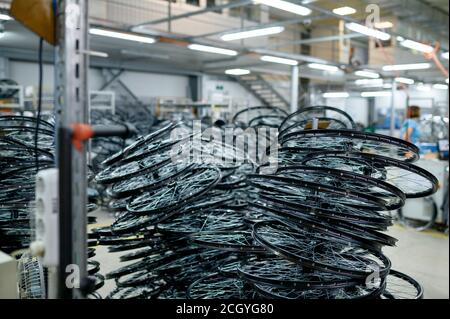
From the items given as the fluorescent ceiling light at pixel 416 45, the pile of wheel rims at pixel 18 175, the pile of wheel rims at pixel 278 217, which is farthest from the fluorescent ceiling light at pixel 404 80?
the pile of wheel rims at pixel 18 175

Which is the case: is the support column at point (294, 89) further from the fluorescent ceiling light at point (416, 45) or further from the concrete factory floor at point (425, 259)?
the concrete factory floor at point (425, 259)

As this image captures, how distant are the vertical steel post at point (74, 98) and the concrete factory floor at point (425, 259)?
1326 mm

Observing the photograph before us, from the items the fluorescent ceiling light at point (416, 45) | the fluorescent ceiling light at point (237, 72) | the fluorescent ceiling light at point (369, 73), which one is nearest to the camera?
the fluorescent ceiling light at point (416, 45)

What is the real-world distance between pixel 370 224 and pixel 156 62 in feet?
37.7

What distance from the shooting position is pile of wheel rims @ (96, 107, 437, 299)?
5.76ft

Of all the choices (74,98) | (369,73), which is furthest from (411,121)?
(74,98)

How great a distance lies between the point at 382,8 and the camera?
2305mm

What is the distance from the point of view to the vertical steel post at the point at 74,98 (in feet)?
3.41

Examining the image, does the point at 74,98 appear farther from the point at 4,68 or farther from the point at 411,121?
the point at 4,68

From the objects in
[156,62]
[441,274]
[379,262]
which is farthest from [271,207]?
[156,62]

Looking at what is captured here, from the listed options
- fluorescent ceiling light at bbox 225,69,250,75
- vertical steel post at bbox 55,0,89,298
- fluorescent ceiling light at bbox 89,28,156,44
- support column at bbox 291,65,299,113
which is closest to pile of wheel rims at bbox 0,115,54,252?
vertical steel post at bbox 55,0,89,298

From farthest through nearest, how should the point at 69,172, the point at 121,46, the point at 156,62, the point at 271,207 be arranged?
the point at 156,62, the point at 121,46, the point at 271,207, the point at 69,172

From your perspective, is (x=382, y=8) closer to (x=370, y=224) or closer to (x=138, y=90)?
(x=370, y=224)

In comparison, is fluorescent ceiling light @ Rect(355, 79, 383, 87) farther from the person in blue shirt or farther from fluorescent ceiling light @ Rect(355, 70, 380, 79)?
the person in blue shirt
